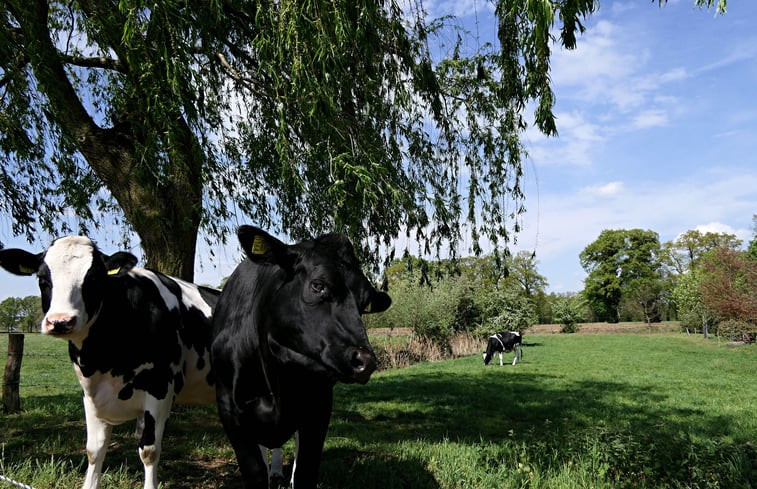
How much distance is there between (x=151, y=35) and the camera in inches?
169

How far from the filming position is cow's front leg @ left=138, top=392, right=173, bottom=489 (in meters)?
3.24

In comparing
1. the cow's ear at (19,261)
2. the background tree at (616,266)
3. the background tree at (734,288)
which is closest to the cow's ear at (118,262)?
the cow's ear at (19,261)

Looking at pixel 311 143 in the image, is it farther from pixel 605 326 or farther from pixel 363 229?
pixel 605 326

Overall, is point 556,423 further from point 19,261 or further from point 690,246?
point 690,246

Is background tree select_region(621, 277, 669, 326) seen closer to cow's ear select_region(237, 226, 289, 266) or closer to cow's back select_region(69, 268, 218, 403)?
cow's back select_region(69, 268, 218, 403)

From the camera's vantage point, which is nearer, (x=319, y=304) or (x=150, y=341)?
(x=319, y=304)

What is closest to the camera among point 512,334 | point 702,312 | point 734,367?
point 734,367

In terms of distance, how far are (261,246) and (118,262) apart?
55.9 inches

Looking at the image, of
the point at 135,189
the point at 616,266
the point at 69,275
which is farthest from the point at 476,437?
the point at 616,266

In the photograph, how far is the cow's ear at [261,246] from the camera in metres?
2.51

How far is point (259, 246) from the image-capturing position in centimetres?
261

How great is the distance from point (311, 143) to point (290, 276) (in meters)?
2.50

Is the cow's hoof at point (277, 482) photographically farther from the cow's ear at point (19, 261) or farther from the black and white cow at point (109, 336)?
the cow's ear at point (19, 261)

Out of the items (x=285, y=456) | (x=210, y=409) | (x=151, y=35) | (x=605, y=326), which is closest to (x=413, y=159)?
(x=151, y=35)
